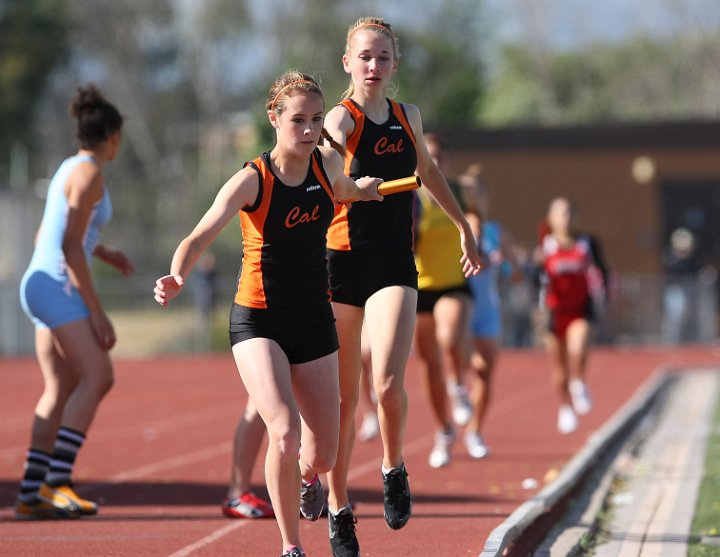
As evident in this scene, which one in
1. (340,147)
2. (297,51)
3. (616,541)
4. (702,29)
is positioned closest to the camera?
(340,147)

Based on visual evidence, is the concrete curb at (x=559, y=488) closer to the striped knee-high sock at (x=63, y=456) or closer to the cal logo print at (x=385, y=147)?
the cal logo print at (x=385, y=147)

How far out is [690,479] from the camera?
33.4ft

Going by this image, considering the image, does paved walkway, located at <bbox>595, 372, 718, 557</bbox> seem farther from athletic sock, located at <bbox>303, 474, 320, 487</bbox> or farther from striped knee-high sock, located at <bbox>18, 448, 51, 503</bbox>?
striped knee-high sock, located at <bbox>18, 448, 51, 503</bbox>

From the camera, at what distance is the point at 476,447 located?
1093 cm

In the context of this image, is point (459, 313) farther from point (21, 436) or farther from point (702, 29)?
point (702, 29)

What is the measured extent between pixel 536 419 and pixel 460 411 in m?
3.13

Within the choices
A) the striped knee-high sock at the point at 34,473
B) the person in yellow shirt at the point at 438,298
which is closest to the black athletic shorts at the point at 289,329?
the striped knee-high sock at the point at 34,473

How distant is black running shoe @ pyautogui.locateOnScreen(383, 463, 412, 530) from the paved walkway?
47.0 inches

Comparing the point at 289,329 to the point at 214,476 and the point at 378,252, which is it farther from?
the point at 214,476

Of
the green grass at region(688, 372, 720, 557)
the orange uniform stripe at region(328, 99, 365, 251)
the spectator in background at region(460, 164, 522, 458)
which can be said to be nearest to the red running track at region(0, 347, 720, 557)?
the spectator in background at region(460, 164, 522, 458)

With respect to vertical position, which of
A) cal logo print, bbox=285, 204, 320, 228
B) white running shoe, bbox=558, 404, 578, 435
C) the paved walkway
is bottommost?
the paved walkway

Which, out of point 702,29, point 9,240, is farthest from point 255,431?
point 702,29

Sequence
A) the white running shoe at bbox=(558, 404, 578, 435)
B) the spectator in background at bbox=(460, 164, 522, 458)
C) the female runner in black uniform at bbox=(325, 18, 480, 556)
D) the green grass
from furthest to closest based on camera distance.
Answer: the white running shoe at bbox=(558, 404, 578, 435), the spectator in background at bbox=(460, 164, 522, 458), the green grass, the female runner in black uniform at bbox=(325, 18, 480, 556)

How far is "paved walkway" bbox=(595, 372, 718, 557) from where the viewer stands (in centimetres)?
745
